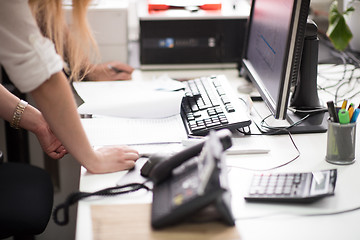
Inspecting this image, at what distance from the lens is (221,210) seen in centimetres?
97

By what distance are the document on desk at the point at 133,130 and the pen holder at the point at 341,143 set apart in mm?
386

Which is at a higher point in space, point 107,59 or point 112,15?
point 112,15

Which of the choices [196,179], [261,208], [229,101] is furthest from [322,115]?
[196,179]

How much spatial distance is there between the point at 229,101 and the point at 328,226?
1.89 ft

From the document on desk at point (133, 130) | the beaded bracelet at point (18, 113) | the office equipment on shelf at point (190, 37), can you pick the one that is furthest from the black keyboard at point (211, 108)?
the beaded bracelet at point (18, 113)

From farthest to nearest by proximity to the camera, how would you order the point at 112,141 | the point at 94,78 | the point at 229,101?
1. the point at 94,78
2. the point at 229,101
3. the point at 112,141

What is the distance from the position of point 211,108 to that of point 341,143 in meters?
0.40

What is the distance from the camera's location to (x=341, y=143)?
4.16 ft

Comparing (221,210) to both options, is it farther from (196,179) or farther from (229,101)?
(229,101)

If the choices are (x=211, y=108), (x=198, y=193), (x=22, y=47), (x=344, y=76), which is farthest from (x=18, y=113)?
(x=344, y=76)

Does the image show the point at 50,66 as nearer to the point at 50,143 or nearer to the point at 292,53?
the point at 50,143

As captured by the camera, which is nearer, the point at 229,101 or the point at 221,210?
the point at 221,210

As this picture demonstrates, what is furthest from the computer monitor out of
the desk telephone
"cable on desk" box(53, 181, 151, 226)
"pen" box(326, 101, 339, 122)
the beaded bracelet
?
the beaded bracelet

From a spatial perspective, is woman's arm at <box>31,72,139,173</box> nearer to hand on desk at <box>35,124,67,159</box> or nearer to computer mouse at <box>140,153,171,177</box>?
computer mouse at <box>140,153,171,177</box>
